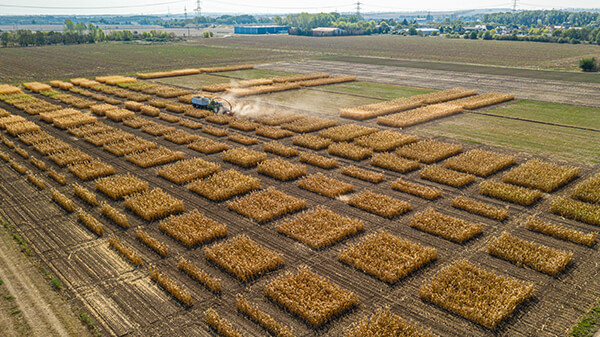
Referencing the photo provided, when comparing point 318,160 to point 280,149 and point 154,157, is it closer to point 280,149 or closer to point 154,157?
point 280,149

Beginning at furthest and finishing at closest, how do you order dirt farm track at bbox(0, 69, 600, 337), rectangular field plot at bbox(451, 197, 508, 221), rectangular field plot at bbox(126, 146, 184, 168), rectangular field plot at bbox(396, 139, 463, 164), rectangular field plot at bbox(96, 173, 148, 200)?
rectangular field plot at bbox(396, 139, 463, 164), rectangular field plot at bbox(126, 146, 184, 168), rectangular field plot at bbox(96, 173, 148, 200), rectangular field plot at bbox(451, 197, 508, 221), dirt farm track at bbox(0, 69, 600, 337)

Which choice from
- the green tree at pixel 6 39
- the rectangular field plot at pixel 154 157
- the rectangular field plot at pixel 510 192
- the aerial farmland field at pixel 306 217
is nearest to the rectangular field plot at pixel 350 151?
the aerial farmland field at pixel 306 217

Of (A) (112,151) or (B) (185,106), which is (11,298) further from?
(B) (185,106)

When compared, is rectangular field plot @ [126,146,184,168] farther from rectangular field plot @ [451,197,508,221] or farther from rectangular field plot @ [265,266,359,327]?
rectangular field plot @ [451,197,508,221]

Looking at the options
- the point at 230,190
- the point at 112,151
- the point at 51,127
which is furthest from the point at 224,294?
the point at 51,127

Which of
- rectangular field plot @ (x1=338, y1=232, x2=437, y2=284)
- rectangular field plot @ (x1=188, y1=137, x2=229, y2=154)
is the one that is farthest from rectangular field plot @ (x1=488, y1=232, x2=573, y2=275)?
rectangular field plot @ (x1=188, y1=137, x2=229, y2=154)

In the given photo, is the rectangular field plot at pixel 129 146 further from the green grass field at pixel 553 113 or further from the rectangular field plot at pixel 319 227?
the green grass field at pixel 553 113
